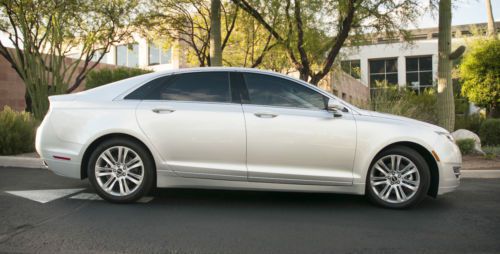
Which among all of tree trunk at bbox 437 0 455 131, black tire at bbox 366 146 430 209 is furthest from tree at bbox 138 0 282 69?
black tire at bbox 366 146 430 209

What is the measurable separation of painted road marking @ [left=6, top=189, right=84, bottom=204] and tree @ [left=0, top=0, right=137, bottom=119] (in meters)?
8.97

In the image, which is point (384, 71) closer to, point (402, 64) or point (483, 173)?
point (402, 64)

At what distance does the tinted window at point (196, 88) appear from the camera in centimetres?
537

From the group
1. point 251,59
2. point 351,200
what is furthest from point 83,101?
point 251,59

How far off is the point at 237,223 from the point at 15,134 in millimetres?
7264

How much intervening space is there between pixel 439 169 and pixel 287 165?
1.77m

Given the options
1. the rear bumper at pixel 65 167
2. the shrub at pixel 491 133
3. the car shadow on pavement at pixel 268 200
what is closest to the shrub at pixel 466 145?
the shrub at pixel 491 133

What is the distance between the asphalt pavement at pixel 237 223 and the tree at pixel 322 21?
7.26 meters

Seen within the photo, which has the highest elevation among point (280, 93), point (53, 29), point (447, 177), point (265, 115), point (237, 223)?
point (53, 29)

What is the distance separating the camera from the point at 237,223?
4512mm

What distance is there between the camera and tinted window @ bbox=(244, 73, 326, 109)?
5.32 metres

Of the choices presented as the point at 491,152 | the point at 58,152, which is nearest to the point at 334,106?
the point at 58,152

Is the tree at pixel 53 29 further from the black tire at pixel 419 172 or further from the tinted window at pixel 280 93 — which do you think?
the black tire at pixel 419 172

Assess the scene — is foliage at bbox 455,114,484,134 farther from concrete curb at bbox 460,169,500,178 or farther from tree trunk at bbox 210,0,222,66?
tree trunk at bbox 210,0,222,66
